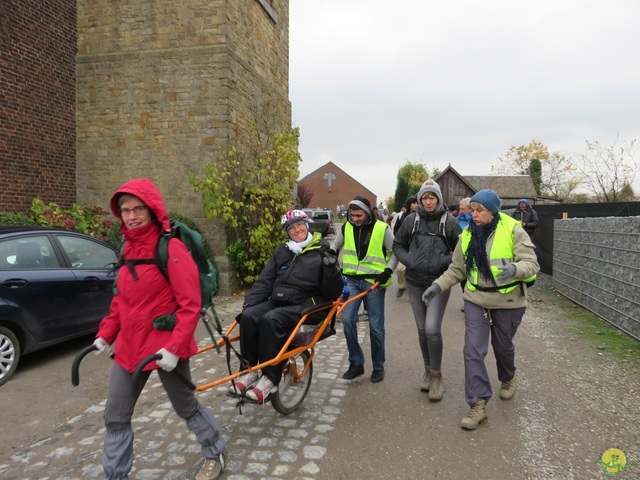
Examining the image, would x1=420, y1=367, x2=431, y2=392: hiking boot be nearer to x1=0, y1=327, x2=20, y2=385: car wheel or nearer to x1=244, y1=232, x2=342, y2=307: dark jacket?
x1=244, y1=232, x2=342, y2=307: dark jacket

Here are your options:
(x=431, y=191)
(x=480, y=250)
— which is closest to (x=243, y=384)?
(x=480, y=250)

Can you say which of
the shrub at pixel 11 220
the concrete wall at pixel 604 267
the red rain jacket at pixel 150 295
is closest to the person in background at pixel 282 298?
the red rain jacket at pixel 150 295

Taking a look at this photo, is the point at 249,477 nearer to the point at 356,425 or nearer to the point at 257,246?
the point at 356,425

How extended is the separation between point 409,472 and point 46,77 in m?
10.8

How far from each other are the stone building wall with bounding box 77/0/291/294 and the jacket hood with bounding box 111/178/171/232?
7179 millimetres

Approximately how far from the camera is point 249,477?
3.11m

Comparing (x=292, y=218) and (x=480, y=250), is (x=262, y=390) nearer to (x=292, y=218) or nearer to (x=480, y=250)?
(x=292, y=218)

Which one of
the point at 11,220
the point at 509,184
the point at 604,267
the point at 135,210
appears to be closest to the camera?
the point at 135,210

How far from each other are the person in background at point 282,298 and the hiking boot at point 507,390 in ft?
6.26

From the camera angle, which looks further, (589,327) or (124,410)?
(589,327)

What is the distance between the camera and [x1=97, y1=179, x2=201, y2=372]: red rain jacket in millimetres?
2711

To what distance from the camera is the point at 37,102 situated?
32.5 ft

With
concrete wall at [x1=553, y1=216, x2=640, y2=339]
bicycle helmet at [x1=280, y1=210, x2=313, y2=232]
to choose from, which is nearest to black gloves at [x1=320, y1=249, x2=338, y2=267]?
bicycle helmet at [x1=280, y1=210, x2=313, y2=232]

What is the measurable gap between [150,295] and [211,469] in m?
1.25
